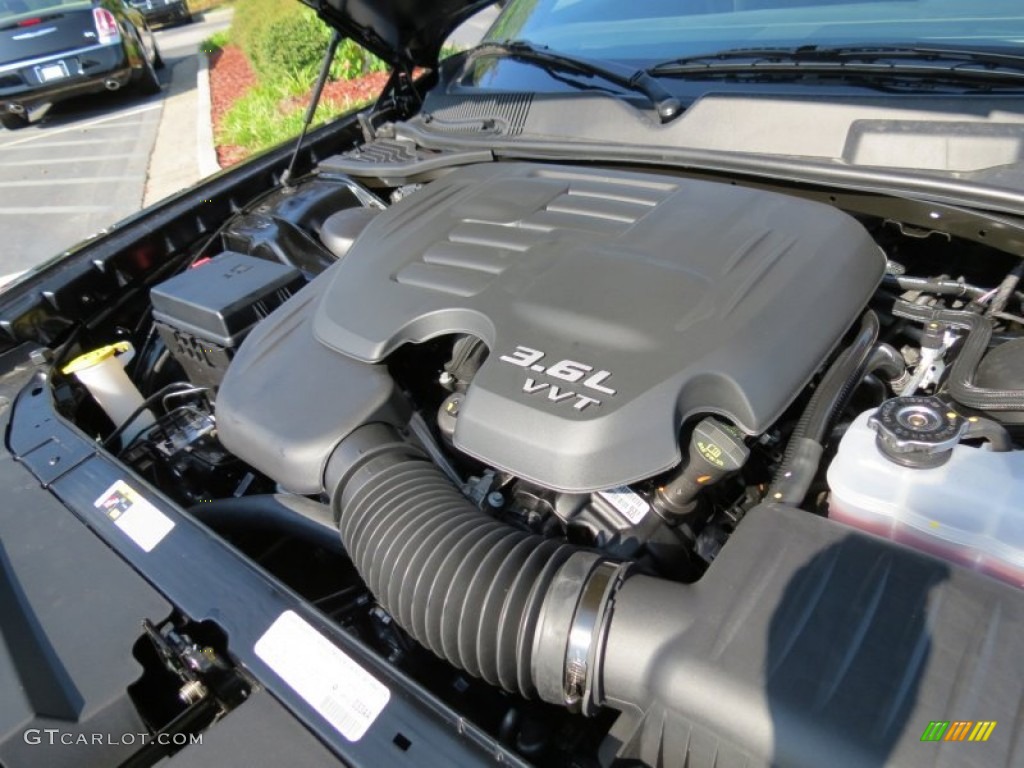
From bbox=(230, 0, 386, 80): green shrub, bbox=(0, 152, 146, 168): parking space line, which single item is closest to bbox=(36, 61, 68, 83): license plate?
bbox=(0, 152, 146, 168): parking space line

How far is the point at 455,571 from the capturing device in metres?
0.98

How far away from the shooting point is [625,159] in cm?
158

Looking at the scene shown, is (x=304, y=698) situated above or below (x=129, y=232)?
below

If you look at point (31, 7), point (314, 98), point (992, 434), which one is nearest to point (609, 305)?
point (992, 434)

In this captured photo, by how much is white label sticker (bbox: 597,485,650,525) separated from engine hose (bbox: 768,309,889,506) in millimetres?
186

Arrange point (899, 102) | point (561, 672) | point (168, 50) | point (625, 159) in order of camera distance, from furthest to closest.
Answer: point (168, 50), point (625, 159), point (899, 102), point (561, 672)

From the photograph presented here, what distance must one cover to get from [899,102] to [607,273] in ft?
2.08

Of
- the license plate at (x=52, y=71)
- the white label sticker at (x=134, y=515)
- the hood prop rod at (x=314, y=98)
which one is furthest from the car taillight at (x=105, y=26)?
the white label sticker at (x=134, y=515)

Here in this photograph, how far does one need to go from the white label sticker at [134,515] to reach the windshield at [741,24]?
1.43 metres

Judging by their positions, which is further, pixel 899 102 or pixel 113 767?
pixel 899 102

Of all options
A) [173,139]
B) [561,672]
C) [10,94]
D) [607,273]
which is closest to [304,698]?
[561,672]

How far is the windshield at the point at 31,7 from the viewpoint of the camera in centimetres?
759

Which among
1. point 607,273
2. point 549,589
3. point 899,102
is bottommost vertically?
point 549,589

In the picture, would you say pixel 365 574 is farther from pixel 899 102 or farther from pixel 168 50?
pixel 168 50
